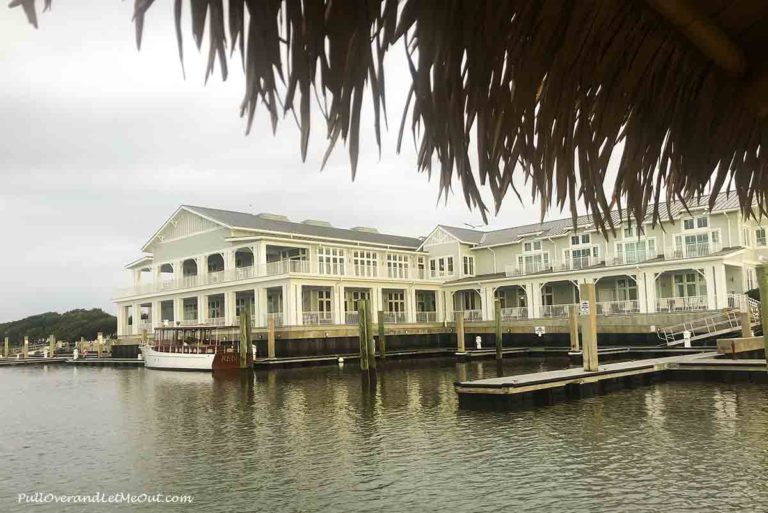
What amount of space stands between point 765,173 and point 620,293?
143 ft

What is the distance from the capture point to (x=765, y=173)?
3283mm

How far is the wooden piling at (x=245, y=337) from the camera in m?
33.5

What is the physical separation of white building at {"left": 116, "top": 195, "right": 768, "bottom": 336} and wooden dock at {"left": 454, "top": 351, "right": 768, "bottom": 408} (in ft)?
46.7

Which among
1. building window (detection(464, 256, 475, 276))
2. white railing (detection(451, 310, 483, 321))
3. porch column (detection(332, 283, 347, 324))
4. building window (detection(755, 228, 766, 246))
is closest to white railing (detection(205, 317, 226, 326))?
porch column (detection(332, 283, 347, 324))

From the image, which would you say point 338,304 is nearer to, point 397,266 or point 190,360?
point 397,266

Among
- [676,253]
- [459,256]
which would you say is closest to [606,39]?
[676,253]

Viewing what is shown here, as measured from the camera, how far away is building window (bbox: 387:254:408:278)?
1940 inches

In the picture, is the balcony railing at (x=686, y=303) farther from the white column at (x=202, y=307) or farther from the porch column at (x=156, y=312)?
the porch column at (x=156, y=312)

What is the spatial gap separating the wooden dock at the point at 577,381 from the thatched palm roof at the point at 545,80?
1520 cm

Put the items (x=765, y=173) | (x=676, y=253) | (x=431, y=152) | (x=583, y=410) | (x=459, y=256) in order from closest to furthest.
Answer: (x=431, y=152)
(x=765, y=173)
(x=583, y=410)
(x=676, y=253)
(x=459, y=256)

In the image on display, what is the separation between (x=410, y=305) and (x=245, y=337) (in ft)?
55.1

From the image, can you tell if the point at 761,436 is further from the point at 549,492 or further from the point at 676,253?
the point at 676,253

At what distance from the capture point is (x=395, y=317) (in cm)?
A: 4678

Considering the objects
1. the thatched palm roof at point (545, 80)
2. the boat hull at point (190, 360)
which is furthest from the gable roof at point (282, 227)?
the thatched palm roof at point (545, 80)
